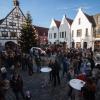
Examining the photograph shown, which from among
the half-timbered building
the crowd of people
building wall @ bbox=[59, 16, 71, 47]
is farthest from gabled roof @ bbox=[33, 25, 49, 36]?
the crowd of people

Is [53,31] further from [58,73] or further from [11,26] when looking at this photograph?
[58,73]

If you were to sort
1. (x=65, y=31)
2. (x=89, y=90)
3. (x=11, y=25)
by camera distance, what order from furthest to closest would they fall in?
(x=65, y=31) → (x=11, y=25) → (x=89, y=90)

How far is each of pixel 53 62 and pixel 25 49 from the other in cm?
2118

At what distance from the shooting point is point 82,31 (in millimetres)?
44719

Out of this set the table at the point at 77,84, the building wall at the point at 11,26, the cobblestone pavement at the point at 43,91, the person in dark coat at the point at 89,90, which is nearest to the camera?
the person in dark coat at the point at 89,90

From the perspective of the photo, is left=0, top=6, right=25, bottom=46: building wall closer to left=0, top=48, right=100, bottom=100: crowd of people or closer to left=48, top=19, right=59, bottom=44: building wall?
left=48, top=19, right=59, bottom=44: building wall

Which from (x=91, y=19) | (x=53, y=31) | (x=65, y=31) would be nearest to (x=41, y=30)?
(x=53, y=31)

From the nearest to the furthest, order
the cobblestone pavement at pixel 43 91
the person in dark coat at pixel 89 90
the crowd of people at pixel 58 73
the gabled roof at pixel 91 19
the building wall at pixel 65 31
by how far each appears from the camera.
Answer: the person in dark coat at pixel 89 90 → the crowd of people at pixel 58 73 → the cobblestone pavement at pixel 43 91 → the gabled roof at pixel 91 19 → the building wall at pixel 65 31

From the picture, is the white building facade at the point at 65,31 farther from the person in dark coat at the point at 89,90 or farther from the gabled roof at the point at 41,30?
the person in dark coat at the point at 89,90

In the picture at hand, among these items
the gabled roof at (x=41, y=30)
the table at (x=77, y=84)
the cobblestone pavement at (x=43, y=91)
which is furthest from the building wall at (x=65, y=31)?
the table at (x=77, y=84)

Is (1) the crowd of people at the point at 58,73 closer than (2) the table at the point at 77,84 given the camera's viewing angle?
Yes

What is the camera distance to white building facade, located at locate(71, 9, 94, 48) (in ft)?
141

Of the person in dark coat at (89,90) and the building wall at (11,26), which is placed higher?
the building wall at (11,26)

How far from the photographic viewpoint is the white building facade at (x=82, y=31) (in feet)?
141
